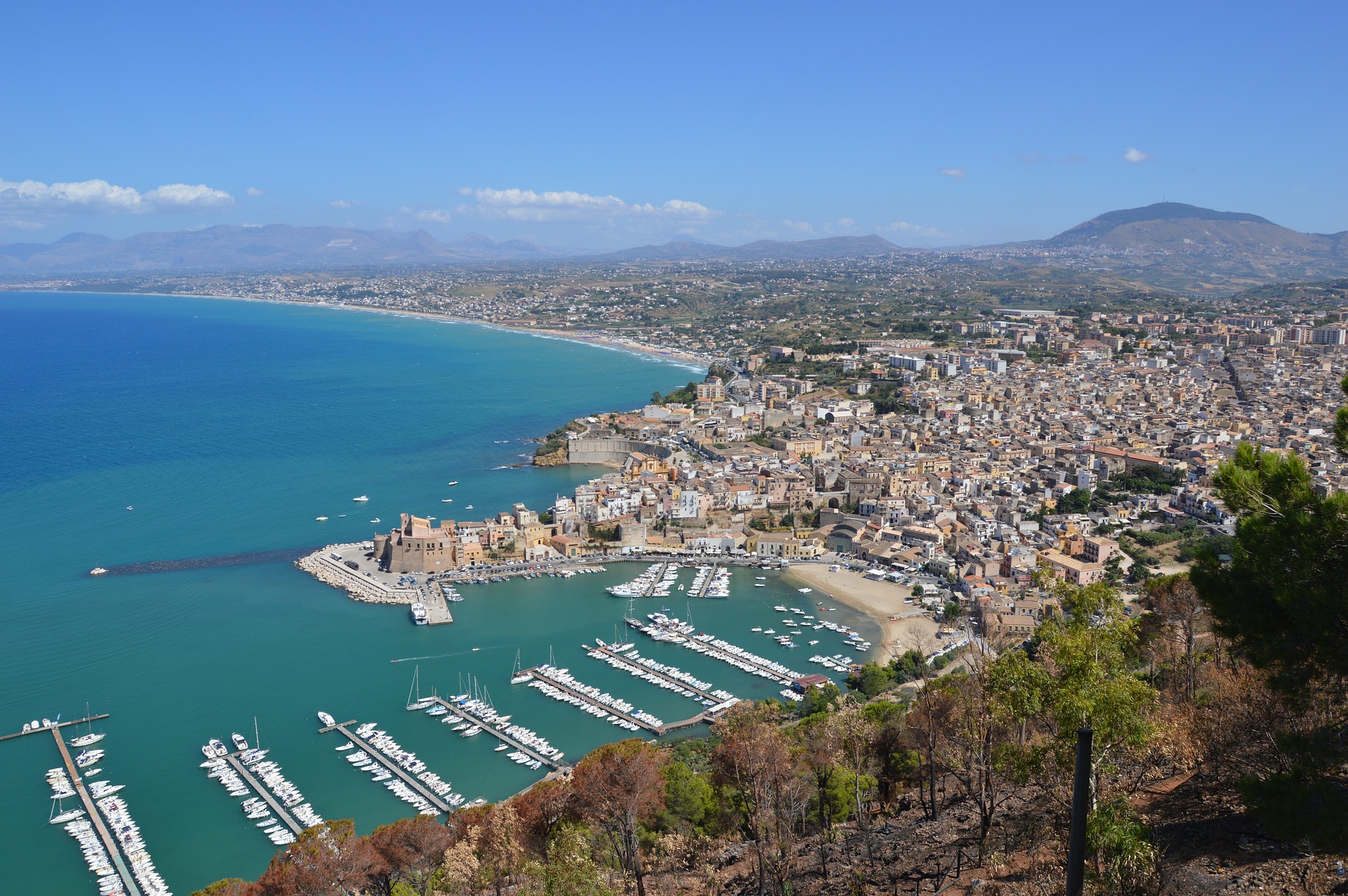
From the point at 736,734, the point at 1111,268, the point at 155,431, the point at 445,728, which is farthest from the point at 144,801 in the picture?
the point at 1111,268

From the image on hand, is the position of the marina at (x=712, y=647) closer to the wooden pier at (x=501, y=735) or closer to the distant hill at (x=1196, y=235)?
the wooden pier at (x=501, y=735)

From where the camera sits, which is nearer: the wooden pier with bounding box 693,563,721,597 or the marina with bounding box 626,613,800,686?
the marina with bounding box 626,613,800,686

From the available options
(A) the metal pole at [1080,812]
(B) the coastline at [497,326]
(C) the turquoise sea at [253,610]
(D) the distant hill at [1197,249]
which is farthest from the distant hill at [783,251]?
(A) the metal pole at [1080,812]

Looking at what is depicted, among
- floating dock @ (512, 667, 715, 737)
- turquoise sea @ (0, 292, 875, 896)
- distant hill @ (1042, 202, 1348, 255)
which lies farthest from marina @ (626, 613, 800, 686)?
distant hill @ (1042, 202, 1348, 255)

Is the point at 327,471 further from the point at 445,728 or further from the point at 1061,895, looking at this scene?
the point at 1061,895

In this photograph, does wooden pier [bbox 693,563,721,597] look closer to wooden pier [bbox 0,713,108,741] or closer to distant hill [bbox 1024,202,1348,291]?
wooden pier [bbox 0,713,108,741]
